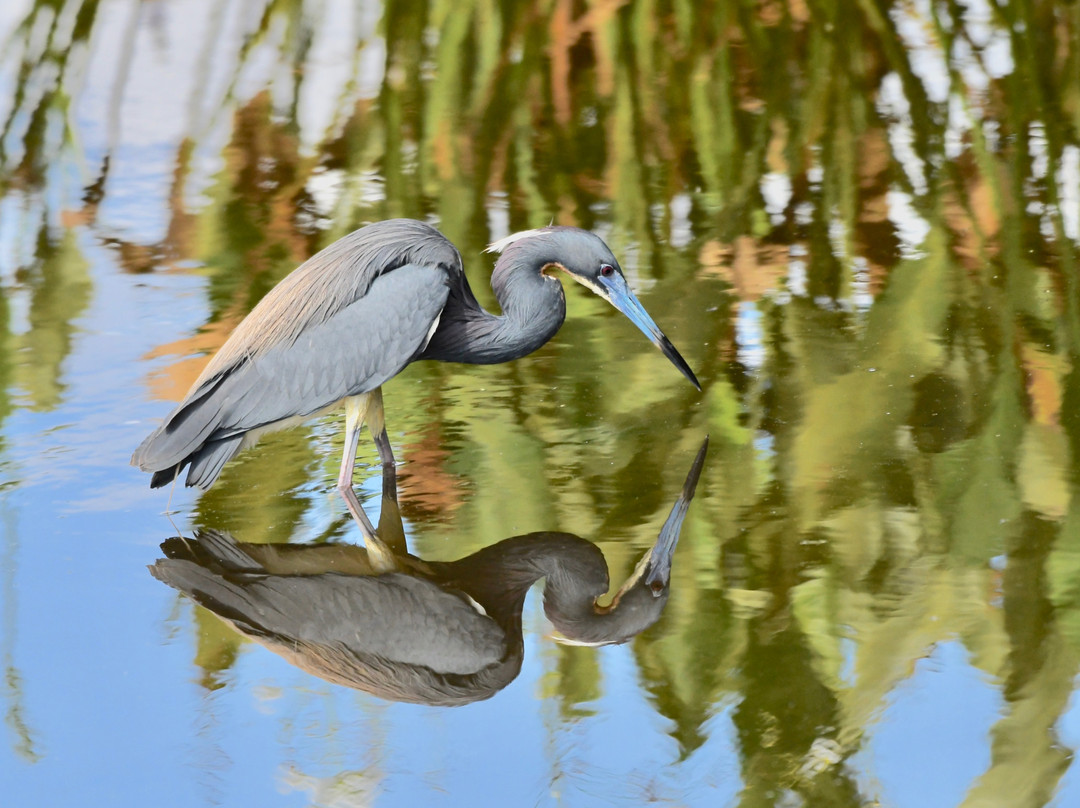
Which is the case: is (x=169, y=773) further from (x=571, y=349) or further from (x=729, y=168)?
(x=729, y=168)

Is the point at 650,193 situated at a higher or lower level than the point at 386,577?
higher

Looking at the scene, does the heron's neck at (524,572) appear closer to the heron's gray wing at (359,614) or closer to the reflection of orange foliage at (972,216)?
the heron's gray wing at (359,614)

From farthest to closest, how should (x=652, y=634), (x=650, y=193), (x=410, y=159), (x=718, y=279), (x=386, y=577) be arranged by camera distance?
(x=410, y=159), (x=650, y=193), (x=718, y=279), (x=386, y=577), (x=652, y=634)

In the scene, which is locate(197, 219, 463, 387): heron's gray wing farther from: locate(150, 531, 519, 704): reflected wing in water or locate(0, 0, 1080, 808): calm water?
locate(150, 531, 519, 704): reflected wing in water

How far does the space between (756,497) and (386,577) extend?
1.28 m

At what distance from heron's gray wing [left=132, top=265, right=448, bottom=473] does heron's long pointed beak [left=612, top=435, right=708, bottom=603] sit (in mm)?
1021

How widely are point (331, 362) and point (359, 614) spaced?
99 cm

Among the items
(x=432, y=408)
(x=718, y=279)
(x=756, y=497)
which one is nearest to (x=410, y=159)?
(x=718, y=279)

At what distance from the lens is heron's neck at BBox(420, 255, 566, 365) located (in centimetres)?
480

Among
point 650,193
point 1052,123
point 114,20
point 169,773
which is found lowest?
point 169,773

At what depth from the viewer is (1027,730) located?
10.8ft

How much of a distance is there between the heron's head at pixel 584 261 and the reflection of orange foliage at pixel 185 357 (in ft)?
4.85

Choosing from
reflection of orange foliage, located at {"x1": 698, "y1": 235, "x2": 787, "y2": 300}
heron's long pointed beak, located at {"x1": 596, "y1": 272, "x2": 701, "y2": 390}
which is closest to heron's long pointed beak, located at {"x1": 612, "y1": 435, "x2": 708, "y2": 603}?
heron's long pointed beak, located at {"x1": 596, "y1": 272, "x2": 701, "y2": 390}

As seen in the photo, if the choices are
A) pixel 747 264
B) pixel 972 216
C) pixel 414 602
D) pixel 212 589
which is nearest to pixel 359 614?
pixel 414 602
